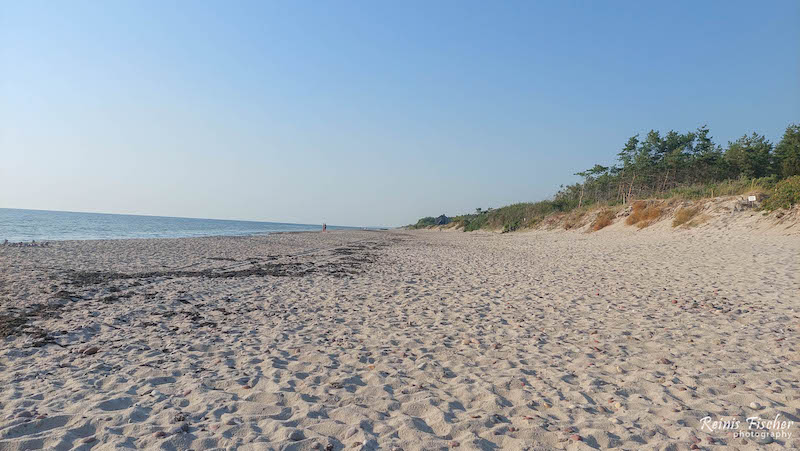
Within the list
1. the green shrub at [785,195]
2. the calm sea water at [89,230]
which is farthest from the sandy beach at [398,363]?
the calm sea water at [89,230]

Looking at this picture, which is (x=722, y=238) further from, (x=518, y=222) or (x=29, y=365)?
(x=518, y=222)

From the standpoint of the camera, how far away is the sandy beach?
315 cm

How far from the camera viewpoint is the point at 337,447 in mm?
2943

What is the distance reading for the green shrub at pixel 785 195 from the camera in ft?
56.2

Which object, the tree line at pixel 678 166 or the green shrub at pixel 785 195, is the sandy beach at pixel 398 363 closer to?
the green shrub at pixel 785 195

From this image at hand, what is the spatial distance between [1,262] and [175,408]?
539 inches

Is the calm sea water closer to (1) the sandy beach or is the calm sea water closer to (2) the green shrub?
(1) the sandy beach

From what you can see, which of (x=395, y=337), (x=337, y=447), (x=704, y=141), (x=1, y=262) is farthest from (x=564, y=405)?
(x=704, y=141)

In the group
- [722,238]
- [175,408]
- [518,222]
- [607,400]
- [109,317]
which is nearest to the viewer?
[175,408]

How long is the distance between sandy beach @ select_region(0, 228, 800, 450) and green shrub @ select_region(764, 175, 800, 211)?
417 inches

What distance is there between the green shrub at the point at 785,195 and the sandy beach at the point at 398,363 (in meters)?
10.6

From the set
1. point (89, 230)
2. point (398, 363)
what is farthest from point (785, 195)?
point (89, 230)

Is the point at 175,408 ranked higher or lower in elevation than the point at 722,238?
lower

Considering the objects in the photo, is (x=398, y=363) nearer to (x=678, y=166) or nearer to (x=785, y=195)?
(x=785, y=195)
